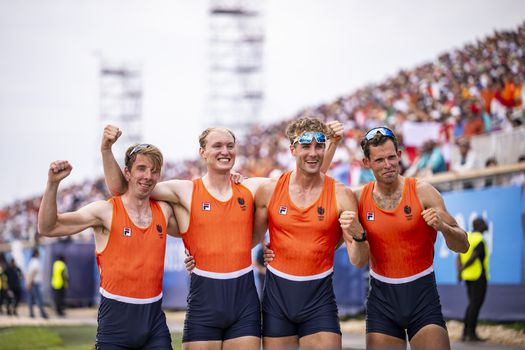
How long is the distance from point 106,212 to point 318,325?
6.62 ft

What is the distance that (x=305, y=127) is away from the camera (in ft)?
21.4

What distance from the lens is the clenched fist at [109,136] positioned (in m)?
6.32

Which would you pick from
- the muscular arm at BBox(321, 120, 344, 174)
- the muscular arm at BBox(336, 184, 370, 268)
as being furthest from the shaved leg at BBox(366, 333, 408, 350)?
the muscular arm at BBox(321, 120, 344, 174)

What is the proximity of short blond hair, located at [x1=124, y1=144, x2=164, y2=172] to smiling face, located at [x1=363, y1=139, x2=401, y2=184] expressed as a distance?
1.83 metres

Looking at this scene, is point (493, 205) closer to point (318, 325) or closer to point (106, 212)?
point (318, 325)

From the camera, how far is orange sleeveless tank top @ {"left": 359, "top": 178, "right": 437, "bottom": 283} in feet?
20.7

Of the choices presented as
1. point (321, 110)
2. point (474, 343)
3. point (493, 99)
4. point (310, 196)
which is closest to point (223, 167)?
point (310, 196)

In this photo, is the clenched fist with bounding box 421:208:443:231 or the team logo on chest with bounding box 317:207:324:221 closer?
the clenched fist with bounding box 421:208:443:231

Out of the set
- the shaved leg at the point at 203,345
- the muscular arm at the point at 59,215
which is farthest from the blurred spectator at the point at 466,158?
the muscular arm at the point at 59,215

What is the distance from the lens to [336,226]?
21.0 feet

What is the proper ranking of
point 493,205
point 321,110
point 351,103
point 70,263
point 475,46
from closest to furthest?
point 493,205 < point 475,46 < point 70,263 < point 351,103 < point 321,110

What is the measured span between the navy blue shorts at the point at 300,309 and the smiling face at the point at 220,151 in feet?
3.62

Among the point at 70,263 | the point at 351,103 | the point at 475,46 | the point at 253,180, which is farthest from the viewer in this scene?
the point at 351,103

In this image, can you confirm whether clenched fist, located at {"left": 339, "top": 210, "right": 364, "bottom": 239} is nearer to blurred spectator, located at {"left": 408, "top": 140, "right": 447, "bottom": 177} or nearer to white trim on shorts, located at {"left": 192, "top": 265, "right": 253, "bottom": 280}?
white trim on shorts, located at {"left": 192, "top": 265, "right": 253, "bottom": 280}
